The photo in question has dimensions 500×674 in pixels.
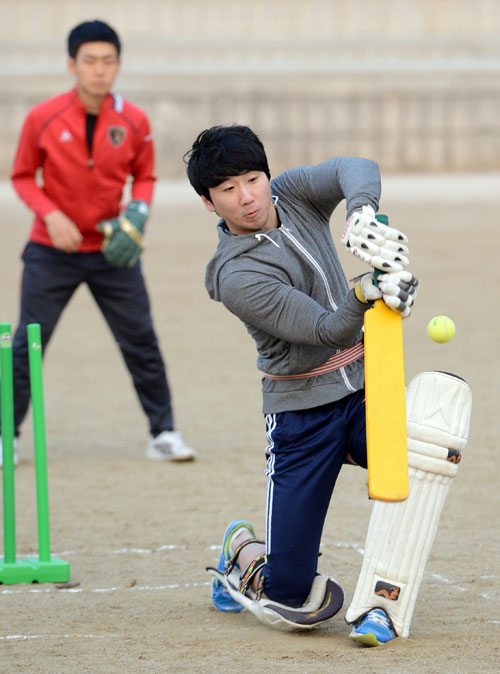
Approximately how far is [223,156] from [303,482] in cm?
88

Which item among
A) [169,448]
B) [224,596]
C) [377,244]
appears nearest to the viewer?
[377,244]

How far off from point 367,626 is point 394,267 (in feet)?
3.01

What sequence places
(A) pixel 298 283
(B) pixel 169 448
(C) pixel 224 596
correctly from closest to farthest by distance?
1. (A) pixel 298 283
2. (C) pixel 224 596
3. (B) pixel 169 448

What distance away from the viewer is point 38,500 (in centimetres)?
378

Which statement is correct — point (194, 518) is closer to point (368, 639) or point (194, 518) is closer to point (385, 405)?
point (368, 639)

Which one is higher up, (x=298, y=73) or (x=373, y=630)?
(x=298, y=73)

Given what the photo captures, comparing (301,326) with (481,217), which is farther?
(481,217)

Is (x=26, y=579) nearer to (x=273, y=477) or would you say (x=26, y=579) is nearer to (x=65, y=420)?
(x=273, y=477)

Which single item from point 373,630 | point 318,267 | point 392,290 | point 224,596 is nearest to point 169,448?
point 224,596

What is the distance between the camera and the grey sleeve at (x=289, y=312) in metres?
2.98

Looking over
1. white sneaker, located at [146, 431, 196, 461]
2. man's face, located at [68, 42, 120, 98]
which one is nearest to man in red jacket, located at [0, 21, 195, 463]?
man's face, located at [68, 42, 120, 98]

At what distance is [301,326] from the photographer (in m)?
3.03

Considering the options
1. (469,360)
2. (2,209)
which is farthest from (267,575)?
(2,209)

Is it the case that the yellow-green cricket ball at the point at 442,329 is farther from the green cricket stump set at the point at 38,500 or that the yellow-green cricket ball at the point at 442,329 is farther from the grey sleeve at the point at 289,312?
the green cricket stump set at the point at 38,500
